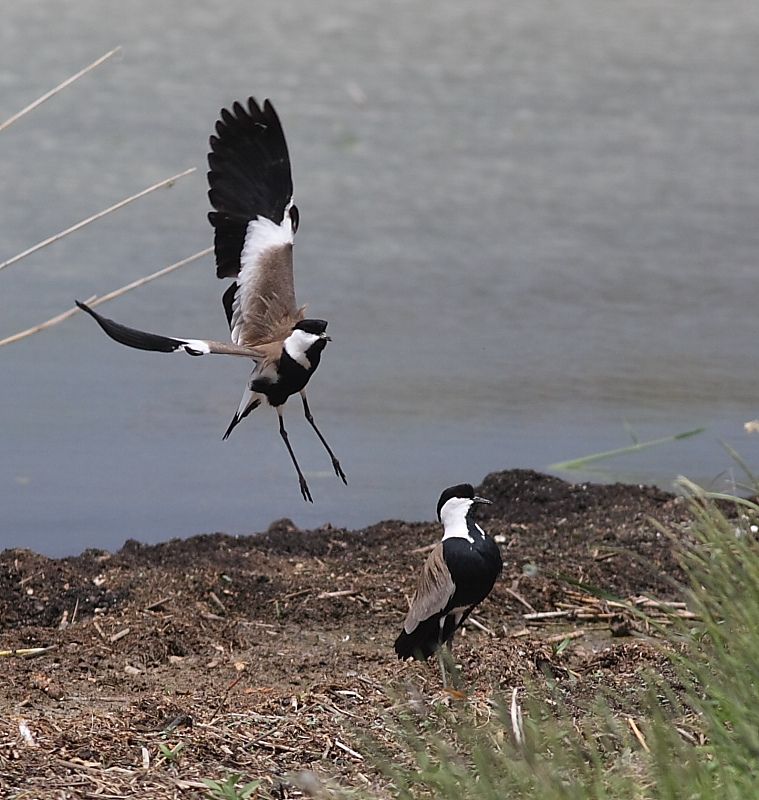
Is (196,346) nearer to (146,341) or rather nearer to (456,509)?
(146,341)

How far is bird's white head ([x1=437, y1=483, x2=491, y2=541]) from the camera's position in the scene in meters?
4.85

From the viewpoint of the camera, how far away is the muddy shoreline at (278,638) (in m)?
3.55

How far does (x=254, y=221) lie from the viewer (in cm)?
A: 545

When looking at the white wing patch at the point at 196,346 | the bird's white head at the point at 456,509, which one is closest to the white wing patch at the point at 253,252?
the bird's white head at the point at 456,509

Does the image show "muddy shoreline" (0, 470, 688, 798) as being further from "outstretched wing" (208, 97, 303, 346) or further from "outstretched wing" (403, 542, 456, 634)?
"outstretched wing" (208, 97, 303, 346)

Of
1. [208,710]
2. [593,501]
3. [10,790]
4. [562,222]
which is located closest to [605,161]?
[562,222]

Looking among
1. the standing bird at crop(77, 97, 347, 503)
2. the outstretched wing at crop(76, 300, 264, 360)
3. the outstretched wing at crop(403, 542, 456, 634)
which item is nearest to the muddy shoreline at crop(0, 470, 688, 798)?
the outstretched wing at crop(403, 542, 456, 634)

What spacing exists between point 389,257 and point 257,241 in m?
3.52

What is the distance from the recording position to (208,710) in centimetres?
386

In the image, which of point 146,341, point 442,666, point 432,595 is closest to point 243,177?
point 146,341

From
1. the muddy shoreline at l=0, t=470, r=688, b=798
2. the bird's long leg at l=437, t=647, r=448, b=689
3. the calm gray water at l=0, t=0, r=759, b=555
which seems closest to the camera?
the muddy shoreline at l=0, t=470, r=688, b=798

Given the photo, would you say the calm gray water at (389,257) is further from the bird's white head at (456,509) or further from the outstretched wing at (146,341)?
the outstretched wing at (146,341)

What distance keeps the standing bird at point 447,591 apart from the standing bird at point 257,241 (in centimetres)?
75

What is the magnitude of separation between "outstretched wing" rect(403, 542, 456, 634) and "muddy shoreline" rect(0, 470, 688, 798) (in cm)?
16
